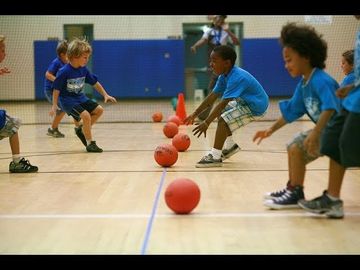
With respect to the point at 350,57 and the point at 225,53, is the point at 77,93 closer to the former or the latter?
the point at 225,53

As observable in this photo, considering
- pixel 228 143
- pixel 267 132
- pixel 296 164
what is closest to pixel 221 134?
pixel 228 143

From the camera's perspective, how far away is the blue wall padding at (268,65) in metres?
17.2

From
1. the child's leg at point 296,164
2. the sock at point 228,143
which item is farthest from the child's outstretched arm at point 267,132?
the sock at point 228,143

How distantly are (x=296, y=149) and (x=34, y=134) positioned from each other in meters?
6.02

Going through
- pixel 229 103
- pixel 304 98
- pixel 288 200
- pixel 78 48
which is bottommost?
pixel 288 200

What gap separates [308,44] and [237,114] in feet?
7.11

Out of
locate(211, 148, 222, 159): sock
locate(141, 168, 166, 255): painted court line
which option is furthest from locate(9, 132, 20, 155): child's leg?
locate(211, 148, 222, 159): sock

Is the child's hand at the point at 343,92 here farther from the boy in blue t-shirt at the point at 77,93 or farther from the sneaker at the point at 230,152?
the boy in blue t-shirt at the point at 77,93

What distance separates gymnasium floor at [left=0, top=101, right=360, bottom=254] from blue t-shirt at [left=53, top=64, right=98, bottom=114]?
2.20 ft

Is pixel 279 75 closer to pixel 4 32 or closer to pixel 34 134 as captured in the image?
pixel 4 32

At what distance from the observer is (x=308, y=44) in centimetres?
368

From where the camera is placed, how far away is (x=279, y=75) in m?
17.3

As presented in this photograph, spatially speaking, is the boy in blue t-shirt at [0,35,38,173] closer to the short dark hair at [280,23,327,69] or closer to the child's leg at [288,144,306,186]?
the child's leg at [288,144,306,186]

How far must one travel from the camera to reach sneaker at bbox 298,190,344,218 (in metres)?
3.50
